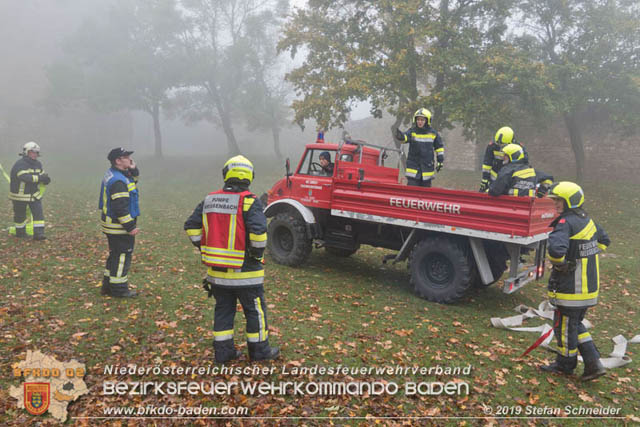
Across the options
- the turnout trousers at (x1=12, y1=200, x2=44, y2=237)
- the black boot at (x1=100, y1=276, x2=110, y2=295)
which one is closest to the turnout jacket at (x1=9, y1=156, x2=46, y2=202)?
the turnout trousers at (x1=12, y1=200, x2=44, y2=237)

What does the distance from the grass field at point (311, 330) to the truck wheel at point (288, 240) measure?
0.25 meters

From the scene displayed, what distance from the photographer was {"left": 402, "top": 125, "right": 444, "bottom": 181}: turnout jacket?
743 cm

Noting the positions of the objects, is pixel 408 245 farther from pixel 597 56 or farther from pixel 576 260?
pixel 597 56

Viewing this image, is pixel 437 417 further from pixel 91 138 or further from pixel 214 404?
pixel 91 138

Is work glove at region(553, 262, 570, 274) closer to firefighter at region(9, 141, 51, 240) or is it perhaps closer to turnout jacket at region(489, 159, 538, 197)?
turnout jacket at region(489, 159, 538, 197)

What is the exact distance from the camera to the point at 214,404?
3.57 m

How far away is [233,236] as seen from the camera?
3.92 m

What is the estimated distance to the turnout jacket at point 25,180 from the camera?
853 centimetres

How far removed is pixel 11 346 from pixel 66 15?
4473 centimetres

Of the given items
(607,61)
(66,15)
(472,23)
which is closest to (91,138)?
(66,15)

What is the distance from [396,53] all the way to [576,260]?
43.0 feet

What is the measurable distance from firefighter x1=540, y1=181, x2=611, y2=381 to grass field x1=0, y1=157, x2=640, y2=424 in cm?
38

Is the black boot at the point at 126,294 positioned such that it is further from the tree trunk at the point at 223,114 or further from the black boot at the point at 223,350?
the tree trunk at the point at 223,114

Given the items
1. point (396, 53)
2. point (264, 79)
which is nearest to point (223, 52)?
point (264, 79)
